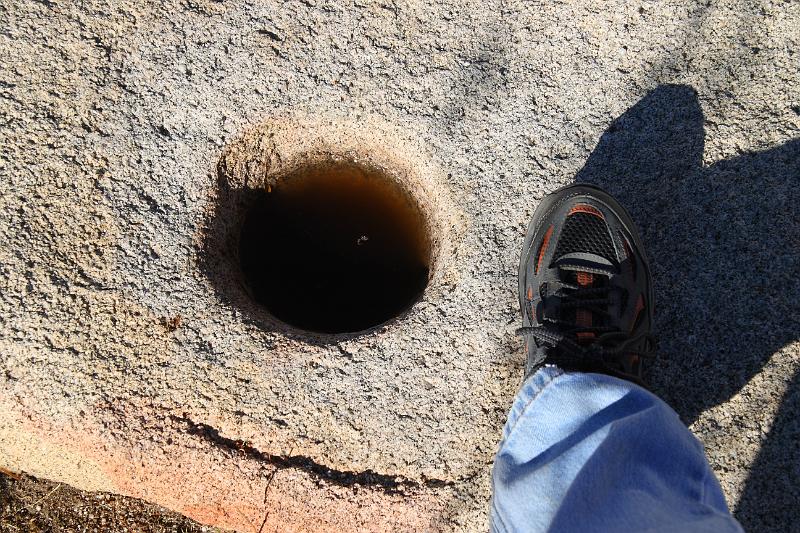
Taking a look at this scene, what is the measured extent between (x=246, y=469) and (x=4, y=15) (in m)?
1.64

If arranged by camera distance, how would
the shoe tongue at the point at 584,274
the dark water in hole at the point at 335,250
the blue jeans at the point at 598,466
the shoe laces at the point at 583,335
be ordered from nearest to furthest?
the blue jeans at the point at 598,466
the shoe laces at the point at 583,335
the shoe tongue at the point at 584,274
the dark water in hole at the point at 335,250

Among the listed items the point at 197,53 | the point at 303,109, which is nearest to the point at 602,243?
the point at 303,109

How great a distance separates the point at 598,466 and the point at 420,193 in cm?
107

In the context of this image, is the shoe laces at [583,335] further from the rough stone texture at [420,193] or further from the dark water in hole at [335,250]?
the dark water in hole at [335,250]

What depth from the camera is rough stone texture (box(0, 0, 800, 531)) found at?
1.56 meters

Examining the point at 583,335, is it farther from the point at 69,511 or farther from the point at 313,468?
the point at 69,511

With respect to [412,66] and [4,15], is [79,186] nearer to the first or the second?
[4,15]

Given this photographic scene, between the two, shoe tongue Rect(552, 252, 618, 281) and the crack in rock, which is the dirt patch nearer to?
the crack in rock

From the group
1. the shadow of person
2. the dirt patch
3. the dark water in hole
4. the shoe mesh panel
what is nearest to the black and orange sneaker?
the shoe mesh panel

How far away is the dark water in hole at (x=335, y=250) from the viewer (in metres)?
2.01

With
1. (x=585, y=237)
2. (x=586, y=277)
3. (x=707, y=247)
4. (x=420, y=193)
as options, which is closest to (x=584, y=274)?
(x=586, y=277)

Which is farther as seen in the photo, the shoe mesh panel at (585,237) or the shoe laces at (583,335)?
the shoe mesh panel at (585,237)

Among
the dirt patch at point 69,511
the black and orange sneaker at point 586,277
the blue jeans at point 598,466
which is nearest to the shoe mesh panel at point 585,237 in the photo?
the black and orange sneaker at point 586,277

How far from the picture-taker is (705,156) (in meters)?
1.74
